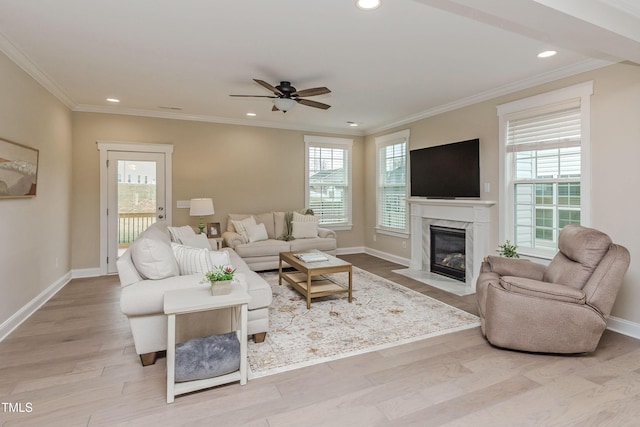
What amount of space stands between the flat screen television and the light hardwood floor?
8.01ft

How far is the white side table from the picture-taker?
2.05 meters

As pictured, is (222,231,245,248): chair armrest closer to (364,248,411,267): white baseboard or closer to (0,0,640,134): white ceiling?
(0,0,640,134): white ceiling

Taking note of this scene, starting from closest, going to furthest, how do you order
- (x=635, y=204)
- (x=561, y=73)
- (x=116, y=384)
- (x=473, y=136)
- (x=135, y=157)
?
(x=116, y=384), (x=635, y=204), (x=561, y=73), (x=473, y=136), (x=135, y=157)

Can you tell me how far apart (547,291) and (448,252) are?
2654mm

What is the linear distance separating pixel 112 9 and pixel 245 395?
115 inches

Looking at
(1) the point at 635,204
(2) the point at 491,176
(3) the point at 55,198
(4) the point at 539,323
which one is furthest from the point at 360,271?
(3) the point at 55,198

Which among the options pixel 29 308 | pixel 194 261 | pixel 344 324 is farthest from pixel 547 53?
pixel 29 308

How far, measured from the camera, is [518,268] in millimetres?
3285

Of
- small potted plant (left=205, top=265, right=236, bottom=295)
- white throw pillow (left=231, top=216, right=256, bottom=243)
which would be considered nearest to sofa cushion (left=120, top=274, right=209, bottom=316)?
small potted plant (left=205, top=265, right=236, bottom=295)

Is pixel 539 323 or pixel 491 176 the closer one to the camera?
pixel 539 323

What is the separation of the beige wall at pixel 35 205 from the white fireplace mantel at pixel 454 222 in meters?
4.85

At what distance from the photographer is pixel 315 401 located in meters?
2.07

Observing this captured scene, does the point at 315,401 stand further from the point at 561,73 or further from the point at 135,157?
the point at 135,157

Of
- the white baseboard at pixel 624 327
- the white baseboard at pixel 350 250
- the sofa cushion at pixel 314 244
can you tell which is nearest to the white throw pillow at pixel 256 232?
the sofa cushion at pixel 314 244
